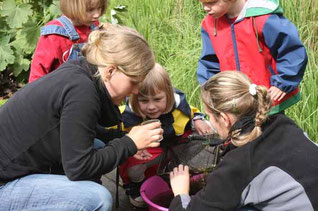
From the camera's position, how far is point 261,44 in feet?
8.92

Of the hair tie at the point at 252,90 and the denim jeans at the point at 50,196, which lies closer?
the hair tie at the point at 252,90

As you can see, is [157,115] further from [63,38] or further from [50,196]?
[50,196]

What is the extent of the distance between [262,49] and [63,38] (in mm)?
1387

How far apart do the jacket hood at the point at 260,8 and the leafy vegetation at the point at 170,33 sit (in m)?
0.92

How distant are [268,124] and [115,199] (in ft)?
4.75

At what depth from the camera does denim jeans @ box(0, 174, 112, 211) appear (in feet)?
7.03

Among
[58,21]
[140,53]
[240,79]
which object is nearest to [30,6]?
[58,21]

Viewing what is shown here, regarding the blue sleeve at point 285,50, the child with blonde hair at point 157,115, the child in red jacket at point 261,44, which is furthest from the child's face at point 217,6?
the child with blonde hair at point 157,115

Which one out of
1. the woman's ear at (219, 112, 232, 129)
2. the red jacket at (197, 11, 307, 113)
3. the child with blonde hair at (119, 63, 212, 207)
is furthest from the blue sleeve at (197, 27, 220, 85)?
the woman's ear at (219, 112, 232, 129)

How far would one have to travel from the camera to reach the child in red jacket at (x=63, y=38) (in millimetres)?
2967

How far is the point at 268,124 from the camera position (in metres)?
2.01

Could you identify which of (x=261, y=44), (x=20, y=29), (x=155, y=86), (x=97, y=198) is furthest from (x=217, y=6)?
(x=20, y=29)

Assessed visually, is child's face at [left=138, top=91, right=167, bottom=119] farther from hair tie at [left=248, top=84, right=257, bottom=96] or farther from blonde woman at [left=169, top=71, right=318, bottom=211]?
hair tie at [left=248, top=84, right=257, bottom=96]

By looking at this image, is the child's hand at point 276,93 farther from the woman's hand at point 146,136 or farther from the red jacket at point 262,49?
the woman's hand at point 146,136
